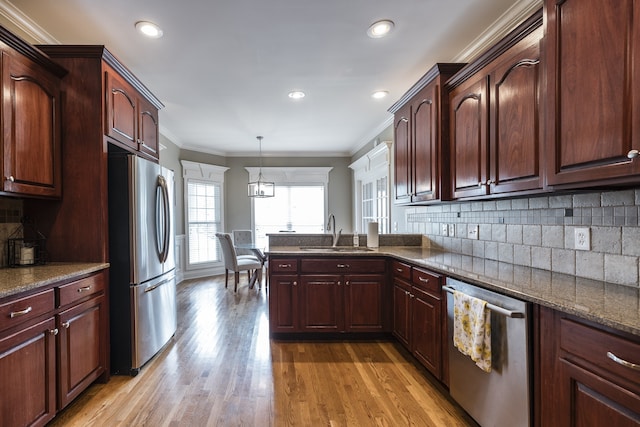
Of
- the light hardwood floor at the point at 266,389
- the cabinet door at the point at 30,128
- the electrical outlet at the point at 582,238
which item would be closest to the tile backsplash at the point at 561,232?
the electrical outlet at the point at 582,238

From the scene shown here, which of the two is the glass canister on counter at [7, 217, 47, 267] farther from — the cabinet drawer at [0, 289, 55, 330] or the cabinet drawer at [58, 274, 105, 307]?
the cabinet drawer at [0, 289, 55, 330]

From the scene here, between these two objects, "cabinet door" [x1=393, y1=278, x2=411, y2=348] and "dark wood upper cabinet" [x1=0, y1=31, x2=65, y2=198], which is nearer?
"dark wood upper cabinet" [x1=0, y1=31, x2=65, y2=198]

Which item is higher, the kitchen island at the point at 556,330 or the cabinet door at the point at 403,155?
the cabinet door at the point at 403,155

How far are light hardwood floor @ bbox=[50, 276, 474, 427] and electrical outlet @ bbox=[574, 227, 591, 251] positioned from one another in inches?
46.8

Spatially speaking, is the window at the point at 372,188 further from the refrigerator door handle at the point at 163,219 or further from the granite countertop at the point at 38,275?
the granite countertop at the point at 38,275

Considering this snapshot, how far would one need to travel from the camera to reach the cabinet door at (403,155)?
10.4ft

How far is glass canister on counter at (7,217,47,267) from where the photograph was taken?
2.24 m

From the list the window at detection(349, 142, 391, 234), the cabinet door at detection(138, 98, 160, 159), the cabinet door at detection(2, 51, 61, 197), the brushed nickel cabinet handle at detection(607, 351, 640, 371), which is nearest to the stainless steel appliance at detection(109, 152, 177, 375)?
the cabinet door at detection(2, 51, 61, 197)

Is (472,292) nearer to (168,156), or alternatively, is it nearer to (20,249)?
(20,249)

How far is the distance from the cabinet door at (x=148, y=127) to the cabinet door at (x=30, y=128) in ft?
2.26

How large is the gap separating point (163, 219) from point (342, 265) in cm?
167

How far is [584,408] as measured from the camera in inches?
46.9

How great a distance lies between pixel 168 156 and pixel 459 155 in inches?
191

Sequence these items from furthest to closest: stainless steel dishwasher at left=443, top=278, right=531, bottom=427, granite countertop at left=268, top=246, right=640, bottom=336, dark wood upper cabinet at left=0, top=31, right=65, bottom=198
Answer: dark wood upper cabinet at left=0, top=31, right=65, bottom=198 → stainless steel dishwasher at left=443, top=278, right=531, bottom=427 → granite countertop at left=268, top=246, right=640, bottom=336
